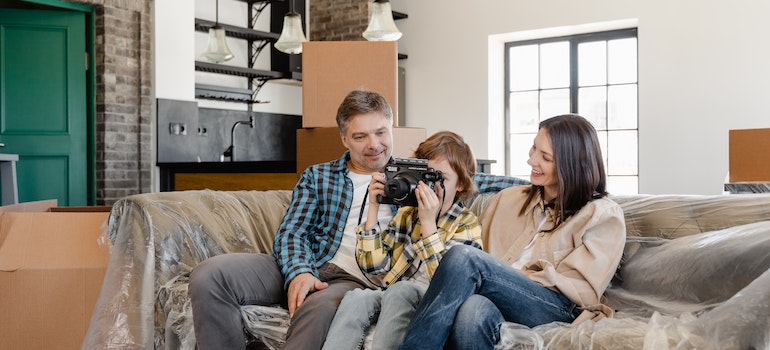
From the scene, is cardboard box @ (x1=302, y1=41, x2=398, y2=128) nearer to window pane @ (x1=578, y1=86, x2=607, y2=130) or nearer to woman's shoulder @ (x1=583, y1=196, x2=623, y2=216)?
woman's shoulder @ (x1=583, y1=196, x2=623, y2=216)

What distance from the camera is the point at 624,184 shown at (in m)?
6.13

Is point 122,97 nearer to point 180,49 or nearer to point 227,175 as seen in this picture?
point 180,49

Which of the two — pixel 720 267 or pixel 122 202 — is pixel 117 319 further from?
pixel 720 267

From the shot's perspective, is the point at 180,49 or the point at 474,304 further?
the point at 180,49

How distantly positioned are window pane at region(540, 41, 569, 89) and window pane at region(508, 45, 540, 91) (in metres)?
0.06

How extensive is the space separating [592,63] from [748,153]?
348 cm

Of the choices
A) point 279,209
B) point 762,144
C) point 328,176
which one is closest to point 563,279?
point 328,176

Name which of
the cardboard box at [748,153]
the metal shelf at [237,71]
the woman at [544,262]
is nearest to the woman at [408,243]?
the woman at [544,262]

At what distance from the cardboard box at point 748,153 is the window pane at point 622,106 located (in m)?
3.25

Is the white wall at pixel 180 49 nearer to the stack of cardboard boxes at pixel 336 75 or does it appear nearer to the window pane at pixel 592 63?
the stack of cardboard boxes at pixel 336 75

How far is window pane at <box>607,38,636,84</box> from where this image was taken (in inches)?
238

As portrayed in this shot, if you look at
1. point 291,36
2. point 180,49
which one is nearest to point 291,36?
point 291,36

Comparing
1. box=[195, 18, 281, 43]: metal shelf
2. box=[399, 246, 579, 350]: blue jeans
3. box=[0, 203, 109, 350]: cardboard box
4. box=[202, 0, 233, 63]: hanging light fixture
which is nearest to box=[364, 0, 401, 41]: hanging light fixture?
box=[202, 0, 233, 63]: hanging light fixture

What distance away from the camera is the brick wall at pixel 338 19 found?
21.4 ft
